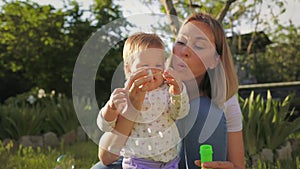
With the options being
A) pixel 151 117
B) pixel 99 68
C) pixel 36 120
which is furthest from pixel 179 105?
pixel 36 120

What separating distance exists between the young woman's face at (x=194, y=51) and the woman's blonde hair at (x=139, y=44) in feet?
0.26

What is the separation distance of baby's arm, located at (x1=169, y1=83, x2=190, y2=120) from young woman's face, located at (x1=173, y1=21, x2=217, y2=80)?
5.3 inches

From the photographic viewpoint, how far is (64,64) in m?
8.29

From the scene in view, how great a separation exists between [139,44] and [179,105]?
0.21 m

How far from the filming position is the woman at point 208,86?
1293mm

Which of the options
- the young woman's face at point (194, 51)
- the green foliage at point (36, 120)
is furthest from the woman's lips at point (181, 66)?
the green foliage at point (36, 120)

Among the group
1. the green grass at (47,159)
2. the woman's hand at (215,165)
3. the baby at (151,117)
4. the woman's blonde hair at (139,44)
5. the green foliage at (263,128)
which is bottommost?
the green grass at (47,159)

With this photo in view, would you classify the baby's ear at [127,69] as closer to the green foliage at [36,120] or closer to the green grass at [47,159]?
the green grass at [47,159]

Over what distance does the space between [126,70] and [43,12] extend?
755 cm

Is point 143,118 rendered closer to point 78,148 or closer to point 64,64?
point 78,148

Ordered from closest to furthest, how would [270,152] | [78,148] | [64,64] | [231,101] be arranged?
[231,101]
[270,152]
[78,148]
[64,64]

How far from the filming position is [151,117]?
3.95 feet

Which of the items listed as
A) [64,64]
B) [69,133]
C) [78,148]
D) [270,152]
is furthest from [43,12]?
[270,152]

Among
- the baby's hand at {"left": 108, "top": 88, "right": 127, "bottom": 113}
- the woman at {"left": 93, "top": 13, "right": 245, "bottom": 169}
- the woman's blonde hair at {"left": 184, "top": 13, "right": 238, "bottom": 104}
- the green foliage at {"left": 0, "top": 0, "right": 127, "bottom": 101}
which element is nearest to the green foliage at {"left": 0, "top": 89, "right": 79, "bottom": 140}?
the woman at {"left": 93, "top": 13, "right": 245, "bottom": 169}
